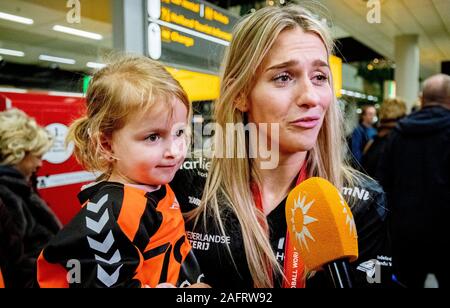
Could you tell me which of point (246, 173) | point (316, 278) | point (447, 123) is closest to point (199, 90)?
point (246, 173)

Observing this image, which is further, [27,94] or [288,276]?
[27,94]

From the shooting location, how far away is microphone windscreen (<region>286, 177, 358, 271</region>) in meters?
0.45

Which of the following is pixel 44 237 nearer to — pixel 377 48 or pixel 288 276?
pixel 288 276

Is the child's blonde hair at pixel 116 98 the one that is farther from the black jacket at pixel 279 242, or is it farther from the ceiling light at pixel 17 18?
the ceiling light at pixel 17 18

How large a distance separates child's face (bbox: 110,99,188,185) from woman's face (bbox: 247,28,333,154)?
6.4 inches

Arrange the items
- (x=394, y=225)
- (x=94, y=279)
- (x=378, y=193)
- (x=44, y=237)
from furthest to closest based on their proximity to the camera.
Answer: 1. (x=394, y=225)
2. (x=44, y=237)
3. (x=378, y=193)
4. (x=94, y=279)

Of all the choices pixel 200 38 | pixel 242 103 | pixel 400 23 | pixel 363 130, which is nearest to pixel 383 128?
pixel 363 130

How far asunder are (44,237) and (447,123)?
53.9 inches

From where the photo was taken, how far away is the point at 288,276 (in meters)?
0.63

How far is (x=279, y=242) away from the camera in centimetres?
64

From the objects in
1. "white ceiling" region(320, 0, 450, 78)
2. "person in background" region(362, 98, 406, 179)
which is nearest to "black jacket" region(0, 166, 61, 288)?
"white ceiling" region(320, 0, 450, 78)

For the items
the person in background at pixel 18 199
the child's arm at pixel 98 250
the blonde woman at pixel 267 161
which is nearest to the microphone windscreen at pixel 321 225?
the blonde woman at pixel 267 161

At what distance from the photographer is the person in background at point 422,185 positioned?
1.19 meters

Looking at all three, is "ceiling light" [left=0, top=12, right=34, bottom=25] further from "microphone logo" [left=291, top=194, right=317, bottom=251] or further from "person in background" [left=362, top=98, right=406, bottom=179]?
"person in background" [left=362, top=98, right=406, bottom=179]
